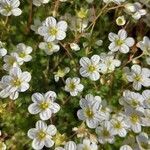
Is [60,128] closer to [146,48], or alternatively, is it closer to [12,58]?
[12,58]

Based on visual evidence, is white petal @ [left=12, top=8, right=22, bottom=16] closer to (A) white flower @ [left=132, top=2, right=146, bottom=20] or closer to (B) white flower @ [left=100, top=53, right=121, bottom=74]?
(B) white flower @ [left=100, top=53, right=121, bottom=74]

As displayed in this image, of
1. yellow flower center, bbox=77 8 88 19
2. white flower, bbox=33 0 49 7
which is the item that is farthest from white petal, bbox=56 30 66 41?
white flower, bbox=33 0 49 7

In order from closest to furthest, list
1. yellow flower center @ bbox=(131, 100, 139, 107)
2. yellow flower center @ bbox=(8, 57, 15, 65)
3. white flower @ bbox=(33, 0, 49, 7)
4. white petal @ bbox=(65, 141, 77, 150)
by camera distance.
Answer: white petal @ bbox=(65, 141, 77, 150) < yellow flower center @ bbox=(131, 100, 139, 107) < yellow flower center @ bbox=(8, 57, 15, 65) < white flower @ bbox=(33, 0, 49, 7)

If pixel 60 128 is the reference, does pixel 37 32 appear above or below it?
above

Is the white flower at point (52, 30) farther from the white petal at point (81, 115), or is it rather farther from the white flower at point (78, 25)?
the white petal at point (81, 115)

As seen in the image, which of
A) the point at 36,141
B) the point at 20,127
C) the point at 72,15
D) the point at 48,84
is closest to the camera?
the point at 36,141

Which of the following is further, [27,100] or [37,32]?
[37,32]

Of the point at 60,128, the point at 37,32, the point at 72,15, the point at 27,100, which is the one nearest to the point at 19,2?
the point at 37,32
